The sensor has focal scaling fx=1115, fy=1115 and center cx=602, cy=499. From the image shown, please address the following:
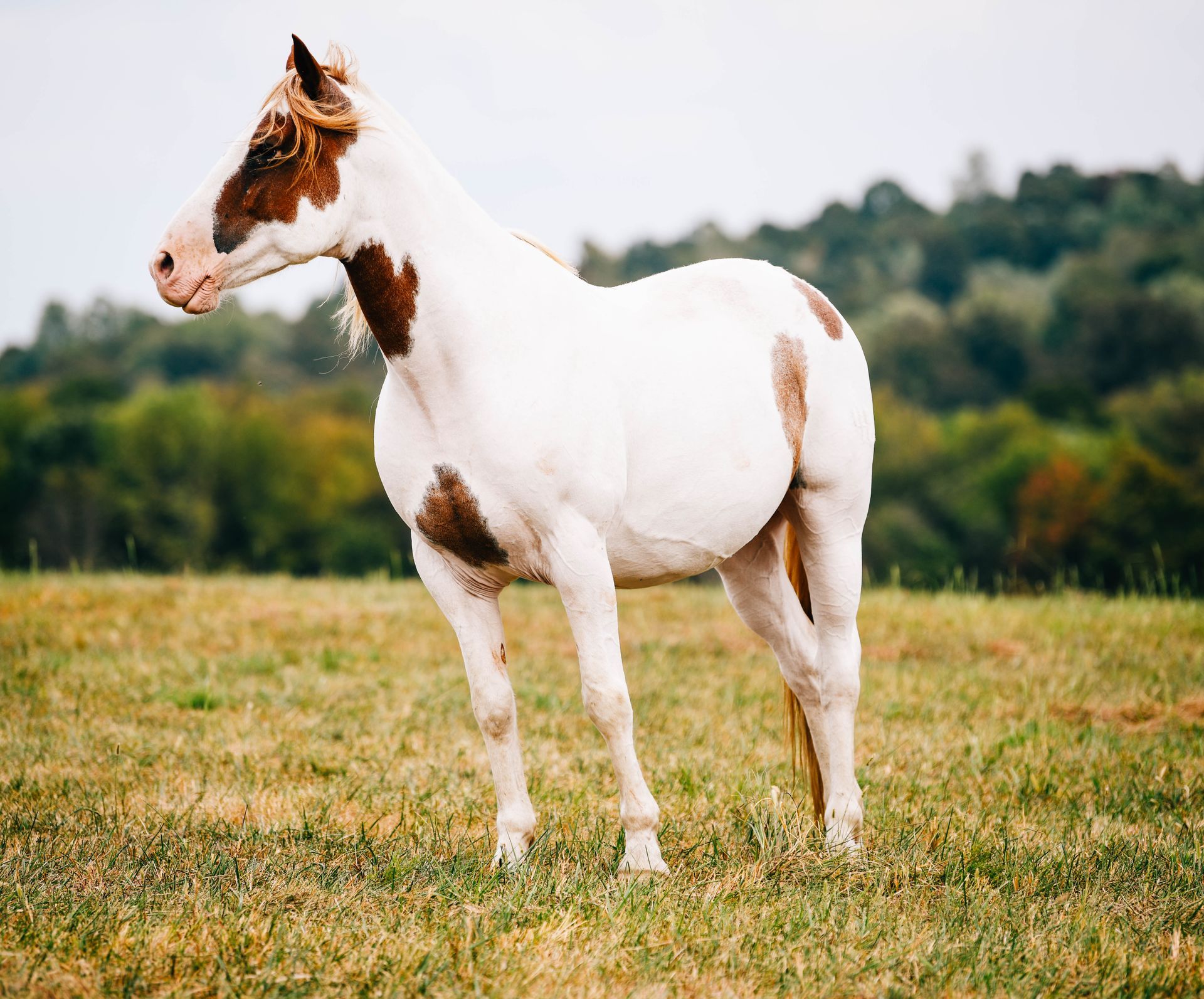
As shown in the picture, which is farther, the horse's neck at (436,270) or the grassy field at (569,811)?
the horse's neck at (436,270)

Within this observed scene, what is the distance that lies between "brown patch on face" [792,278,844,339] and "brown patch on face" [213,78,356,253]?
6.46 ft

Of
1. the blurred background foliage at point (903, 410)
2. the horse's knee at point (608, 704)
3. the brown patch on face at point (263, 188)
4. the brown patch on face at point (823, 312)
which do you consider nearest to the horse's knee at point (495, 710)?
the horse's knee at point (608, 704)

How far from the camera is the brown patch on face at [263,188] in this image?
3.08 metres

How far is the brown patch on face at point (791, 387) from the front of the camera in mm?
3955

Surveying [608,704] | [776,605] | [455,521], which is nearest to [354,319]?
[455,521]

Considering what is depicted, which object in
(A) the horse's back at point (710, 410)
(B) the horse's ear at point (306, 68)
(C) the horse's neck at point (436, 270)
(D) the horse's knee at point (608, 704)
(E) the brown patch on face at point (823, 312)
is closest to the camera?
(B) the horse's ear at point (306, 68)

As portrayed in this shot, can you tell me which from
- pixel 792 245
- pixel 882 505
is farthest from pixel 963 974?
pixel 792 245

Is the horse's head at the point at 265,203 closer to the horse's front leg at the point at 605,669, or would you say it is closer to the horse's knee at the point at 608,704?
the horse's front leg at the point at 605,669

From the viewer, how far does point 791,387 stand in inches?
159

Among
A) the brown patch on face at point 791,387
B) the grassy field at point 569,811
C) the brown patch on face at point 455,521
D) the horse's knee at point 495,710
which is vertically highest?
the brown patch on face at point 791,387

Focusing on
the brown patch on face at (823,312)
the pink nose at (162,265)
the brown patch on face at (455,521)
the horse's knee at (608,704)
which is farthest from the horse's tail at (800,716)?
the pink nose at (162,265)

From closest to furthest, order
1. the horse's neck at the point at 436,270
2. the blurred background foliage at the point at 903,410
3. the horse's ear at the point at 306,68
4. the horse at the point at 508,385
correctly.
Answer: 1. the horse's ear at the point at 306,68
2. the horse at the point at 508,385
3. the horse's neck at the point at 436,270
4. the blurred background foliage at the point at 903,410

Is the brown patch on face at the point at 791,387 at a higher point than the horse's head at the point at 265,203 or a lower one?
lower

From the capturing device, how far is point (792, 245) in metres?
76.0
